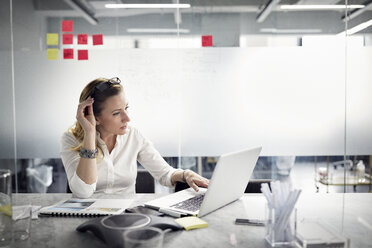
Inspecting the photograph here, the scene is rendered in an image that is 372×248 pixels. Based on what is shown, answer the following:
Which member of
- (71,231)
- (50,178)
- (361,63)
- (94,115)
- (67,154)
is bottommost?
(50,178)

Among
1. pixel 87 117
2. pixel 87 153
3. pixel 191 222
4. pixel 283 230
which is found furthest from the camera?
pixel 87 117

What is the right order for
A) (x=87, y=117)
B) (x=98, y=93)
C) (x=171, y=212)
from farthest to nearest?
(x=98, y=93)
(x=87, y=117)
(x=171, y=212)

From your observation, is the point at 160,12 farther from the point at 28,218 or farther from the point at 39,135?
the point at 28,218

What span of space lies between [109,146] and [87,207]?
61cm

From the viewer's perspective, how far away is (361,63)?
11.0 feet

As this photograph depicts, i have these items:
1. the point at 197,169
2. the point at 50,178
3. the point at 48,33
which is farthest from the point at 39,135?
the point at 197,169

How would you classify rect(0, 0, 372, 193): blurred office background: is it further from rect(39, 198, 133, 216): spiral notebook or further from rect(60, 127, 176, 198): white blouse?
rect(39, 198, 133, 216): spiral notebook

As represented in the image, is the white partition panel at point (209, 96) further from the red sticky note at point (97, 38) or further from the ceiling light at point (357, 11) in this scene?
the ceiling light at point (357, 11)

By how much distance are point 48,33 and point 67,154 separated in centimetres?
195

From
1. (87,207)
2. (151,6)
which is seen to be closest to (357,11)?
(151,6)

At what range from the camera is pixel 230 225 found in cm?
129

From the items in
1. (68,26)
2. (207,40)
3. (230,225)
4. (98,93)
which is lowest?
(230,225)

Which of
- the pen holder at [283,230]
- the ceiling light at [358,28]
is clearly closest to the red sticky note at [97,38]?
the ceiling light at [358,28]

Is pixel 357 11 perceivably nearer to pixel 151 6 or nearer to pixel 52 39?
pixel 151 6
